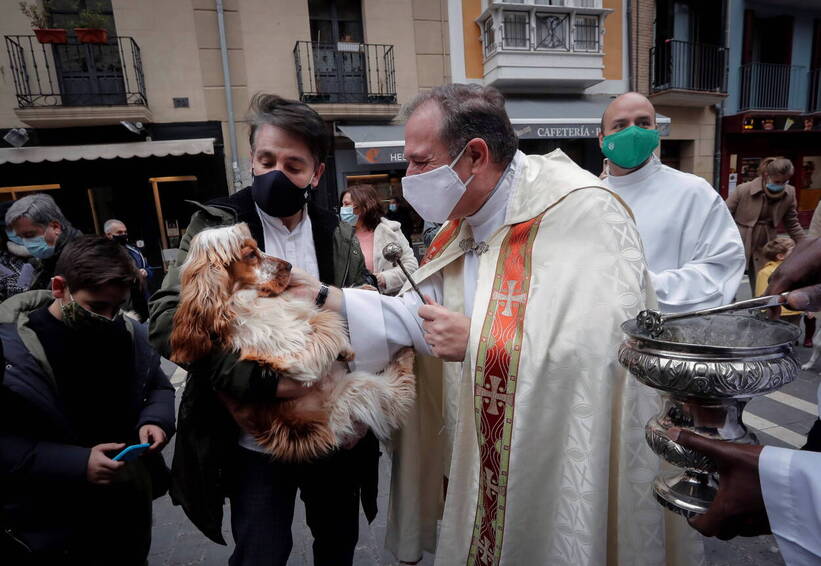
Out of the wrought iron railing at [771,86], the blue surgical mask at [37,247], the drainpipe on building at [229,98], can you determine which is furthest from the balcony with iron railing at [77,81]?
Result: the wrought iron railing at [771,86]

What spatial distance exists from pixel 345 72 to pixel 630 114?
366 inches

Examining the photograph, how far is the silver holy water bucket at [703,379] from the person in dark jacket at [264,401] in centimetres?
99

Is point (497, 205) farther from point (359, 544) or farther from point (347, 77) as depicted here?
point (347, 77)

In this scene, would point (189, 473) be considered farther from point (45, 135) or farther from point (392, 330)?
point (45, 135)

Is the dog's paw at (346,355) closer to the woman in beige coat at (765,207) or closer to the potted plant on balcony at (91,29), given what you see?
the woman in beige coat at (765,207)

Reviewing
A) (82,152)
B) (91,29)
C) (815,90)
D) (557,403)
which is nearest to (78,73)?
(91,29)

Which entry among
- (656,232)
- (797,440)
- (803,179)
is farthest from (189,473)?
(803,179)

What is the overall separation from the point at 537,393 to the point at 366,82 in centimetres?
1064

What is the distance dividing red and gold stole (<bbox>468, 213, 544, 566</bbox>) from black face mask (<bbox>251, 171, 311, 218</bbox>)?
0.76 metres

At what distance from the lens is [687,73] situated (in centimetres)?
1288

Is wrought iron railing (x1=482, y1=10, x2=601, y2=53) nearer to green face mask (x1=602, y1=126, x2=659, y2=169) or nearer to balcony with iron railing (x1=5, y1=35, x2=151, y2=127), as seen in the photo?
balcony with iron railing (x1=5, y1=35, x2=151, y2=127)

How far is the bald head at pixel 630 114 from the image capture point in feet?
8.34

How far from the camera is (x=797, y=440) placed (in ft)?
11.8

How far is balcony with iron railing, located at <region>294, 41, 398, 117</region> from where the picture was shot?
10.2 metres
